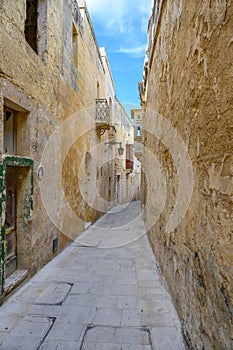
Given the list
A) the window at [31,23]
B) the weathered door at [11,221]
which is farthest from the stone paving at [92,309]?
the window at [31,23]

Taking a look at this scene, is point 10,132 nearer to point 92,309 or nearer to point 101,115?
point 92,309

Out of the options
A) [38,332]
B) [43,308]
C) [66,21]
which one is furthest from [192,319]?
[66,21]

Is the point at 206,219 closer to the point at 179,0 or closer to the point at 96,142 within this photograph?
the point at 179,0

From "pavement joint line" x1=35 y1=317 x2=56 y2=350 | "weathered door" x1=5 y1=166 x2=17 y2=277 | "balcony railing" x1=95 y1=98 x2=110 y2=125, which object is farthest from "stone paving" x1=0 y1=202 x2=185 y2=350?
"balcony railing" x1=95 y1=98 x2=110 y2=125

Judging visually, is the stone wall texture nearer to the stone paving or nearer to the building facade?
the stone paving

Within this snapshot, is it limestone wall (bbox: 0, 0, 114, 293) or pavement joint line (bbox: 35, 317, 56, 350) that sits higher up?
limestone wall (bbox: 0, 0, 114, 293)

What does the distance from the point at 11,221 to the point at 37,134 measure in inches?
53.7

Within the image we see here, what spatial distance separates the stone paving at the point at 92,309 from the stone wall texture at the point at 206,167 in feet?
1.29

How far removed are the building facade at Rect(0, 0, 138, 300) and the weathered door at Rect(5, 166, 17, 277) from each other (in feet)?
0.04

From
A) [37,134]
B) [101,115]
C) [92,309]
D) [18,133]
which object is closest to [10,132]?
[18,133]

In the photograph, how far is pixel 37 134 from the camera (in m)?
4.11

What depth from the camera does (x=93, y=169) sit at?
367 inches

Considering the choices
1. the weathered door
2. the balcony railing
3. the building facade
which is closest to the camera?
the building facade

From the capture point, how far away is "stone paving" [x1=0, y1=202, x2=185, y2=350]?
2338 mm
